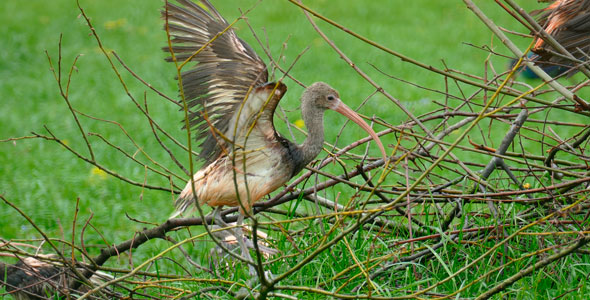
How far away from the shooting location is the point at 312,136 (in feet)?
11.2

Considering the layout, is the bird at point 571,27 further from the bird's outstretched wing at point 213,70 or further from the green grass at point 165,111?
the bird's outstretched wing at point 213,70

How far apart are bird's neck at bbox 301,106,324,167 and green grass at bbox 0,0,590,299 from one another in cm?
41

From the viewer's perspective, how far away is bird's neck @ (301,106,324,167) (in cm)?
338

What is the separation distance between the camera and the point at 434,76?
38.0 ft

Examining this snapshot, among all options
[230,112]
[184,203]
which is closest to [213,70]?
[230,112]

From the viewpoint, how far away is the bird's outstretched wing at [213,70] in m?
3.37

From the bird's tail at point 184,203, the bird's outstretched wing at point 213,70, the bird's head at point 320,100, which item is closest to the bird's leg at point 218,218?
the bird's tail at point 184,203

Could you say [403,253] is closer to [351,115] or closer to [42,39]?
[351,115]

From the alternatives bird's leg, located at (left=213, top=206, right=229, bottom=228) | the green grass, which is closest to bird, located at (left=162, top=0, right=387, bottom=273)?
bird's leg, located at (left=213, top=206, right=229, bottom=228)

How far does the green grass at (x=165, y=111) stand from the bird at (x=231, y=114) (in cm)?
30

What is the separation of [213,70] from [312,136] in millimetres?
553

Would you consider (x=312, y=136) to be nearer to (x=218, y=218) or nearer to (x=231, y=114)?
(x=231, y=114)

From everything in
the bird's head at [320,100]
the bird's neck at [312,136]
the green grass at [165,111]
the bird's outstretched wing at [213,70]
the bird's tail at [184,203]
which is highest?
the bird's outstretched wing at [213,70]

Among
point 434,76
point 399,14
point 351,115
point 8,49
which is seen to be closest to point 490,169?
point 351,115
